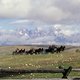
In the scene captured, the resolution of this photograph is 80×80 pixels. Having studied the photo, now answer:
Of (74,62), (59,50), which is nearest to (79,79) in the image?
Result: (74,62)

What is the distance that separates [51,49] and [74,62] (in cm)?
4124

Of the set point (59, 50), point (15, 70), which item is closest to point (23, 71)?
point (15, 70)

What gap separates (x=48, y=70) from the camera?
65.0 feet

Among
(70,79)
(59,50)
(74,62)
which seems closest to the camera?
Answer: (70,79)

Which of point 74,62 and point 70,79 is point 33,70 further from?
point 74,62

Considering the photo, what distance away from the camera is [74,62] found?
4178cm

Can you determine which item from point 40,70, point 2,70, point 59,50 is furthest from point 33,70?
point 59,50

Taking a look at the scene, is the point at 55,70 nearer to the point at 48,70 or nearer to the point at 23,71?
the point at 48,70

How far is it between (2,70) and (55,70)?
106 inches

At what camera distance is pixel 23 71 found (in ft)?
65.3

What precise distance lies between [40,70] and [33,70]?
0.35 meters

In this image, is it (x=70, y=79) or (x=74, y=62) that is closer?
(x=70, y=79)

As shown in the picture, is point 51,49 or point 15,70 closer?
point 15,70

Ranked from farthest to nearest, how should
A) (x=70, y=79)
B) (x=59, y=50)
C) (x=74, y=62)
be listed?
1. (x=59, y=50)
2. (x=74, y=62)
3. (x=70, y=79)
